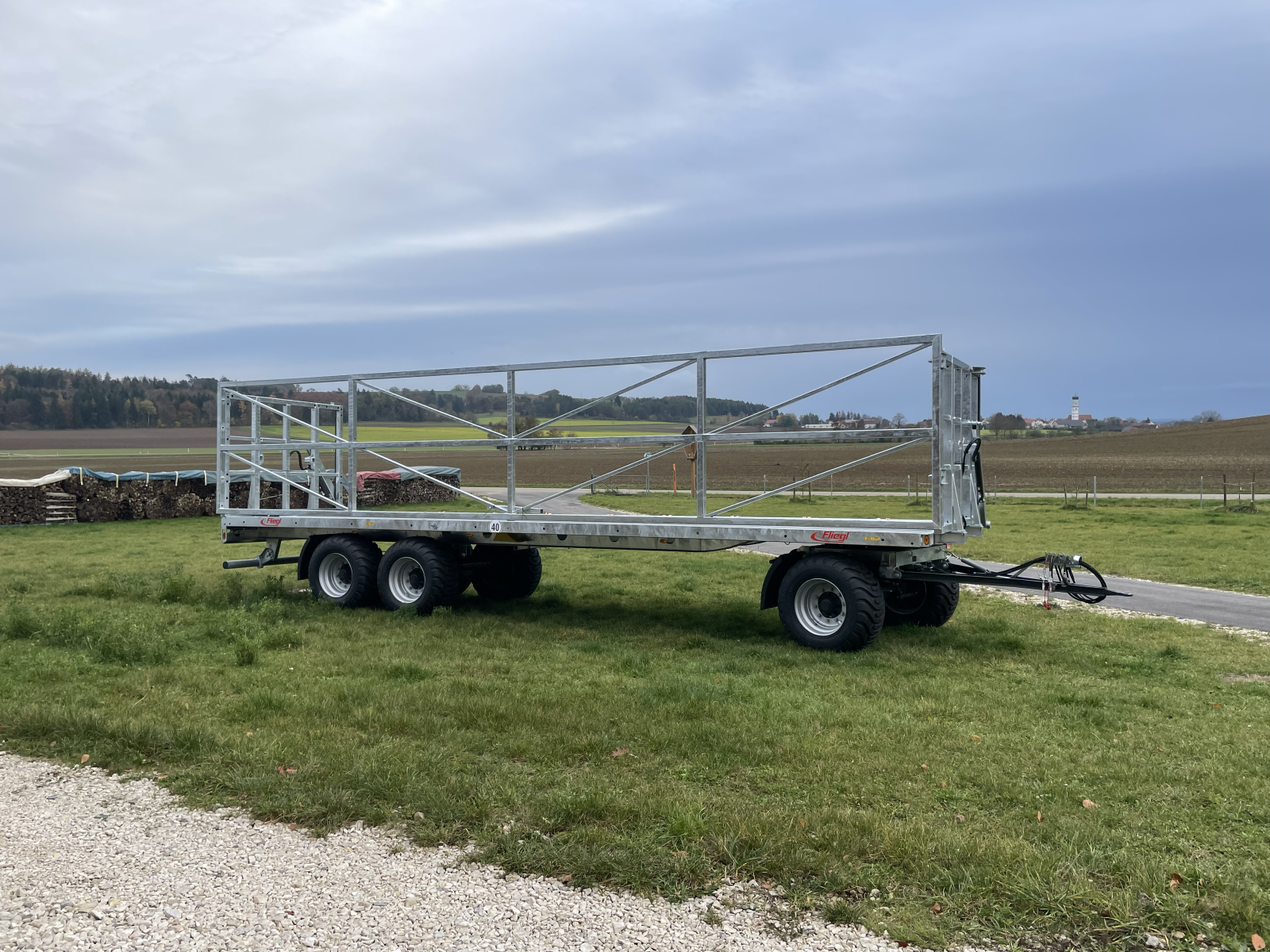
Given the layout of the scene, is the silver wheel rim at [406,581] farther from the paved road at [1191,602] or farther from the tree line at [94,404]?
the tree line at [94,404]

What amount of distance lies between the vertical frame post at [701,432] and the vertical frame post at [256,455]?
6734mm

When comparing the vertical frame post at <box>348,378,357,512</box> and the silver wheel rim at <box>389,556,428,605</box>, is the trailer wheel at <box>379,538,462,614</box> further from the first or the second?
the vertical frame post at <box>348,378,357,512</box>

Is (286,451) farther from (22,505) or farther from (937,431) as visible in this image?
(22,505)

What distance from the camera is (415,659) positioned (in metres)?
9.20

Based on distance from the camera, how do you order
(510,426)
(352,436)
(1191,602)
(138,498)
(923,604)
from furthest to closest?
(138,498) → (1191,602) → (352,436) → (510,426) → (923,604)

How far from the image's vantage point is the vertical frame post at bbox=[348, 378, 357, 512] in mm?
12594

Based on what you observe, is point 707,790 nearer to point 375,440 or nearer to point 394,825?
point 394,825

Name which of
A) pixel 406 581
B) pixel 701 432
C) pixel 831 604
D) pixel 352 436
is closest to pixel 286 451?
pixel 352 436

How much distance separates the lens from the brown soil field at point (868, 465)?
11914 millimetres

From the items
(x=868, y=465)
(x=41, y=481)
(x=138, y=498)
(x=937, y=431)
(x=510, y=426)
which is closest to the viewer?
(x=937, y=431)

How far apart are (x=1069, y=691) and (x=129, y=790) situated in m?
6.87

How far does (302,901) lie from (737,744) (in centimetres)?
298

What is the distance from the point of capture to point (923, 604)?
424 inches

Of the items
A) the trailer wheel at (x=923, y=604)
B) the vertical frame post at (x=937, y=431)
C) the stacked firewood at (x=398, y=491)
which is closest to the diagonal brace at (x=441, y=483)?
the trailer wheel at (x=923, y=604)
